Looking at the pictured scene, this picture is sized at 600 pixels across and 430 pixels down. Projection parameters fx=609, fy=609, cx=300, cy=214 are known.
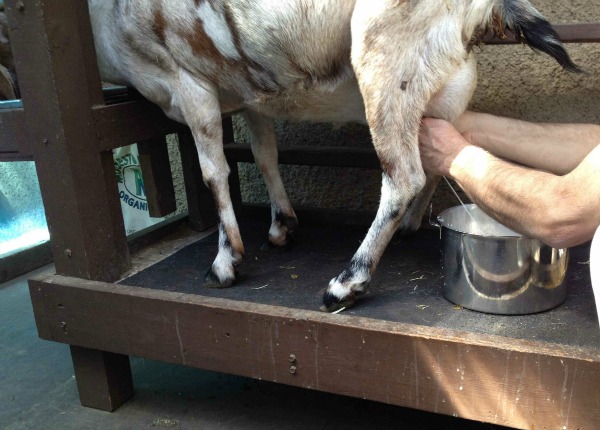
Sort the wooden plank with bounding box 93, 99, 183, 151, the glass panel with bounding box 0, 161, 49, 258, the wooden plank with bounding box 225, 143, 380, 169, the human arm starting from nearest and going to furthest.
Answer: the human arm < the wooden plank with bounding box 93, 99, 183, 151 < the wooden plank with bounding box 225, 143, 380, 169 < the glass panel with bounding box 0, 161, 49, 258

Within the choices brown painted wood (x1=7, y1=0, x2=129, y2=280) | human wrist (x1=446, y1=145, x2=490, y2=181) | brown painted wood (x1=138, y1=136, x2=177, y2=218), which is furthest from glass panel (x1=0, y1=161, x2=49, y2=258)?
human wrist (x1=446, y1=145, x2=490, y2=181)

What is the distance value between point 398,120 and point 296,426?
1230 millimetres

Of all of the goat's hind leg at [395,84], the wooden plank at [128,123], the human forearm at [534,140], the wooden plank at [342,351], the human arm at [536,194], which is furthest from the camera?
the wooden plank at [128,123]

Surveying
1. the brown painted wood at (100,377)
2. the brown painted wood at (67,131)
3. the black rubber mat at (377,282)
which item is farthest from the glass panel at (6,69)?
the brown painted wood at (100,377)

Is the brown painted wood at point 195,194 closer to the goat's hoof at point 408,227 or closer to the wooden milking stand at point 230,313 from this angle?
the wooden milking stand at point 230,313

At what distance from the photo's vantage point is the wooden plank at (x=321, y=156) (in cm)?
300

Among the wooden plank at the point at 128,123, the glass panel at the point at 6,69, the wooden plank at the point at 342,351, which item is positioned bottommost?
the wooden plank at the point at 342,351

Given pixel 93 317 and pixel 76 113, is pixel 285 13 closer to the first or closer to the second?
pixel 76 113

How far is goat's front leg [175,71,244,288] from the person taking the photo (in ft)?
8.12

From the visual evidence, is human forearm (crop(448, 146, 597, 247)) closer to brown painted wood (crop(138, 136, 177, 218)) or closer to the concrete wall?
the concrete wall

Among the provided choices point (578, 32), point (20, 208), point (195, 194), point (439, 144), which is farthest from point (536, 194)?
Answer: point (20, 208)

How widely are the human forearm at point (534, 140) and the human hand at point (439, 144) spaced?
354 mm

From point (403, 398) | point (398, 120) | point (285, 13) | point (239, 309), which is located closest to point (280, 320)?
point (239, 309)

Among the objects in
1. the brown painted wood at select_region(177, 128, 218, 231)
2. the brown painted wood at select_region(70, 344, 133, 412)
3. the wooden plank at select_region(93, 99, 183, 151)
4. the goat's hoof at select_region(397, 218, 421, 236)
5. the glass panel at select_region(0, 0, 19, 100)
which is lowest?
the brown painted wood at select_region(70, 344, 133, 412)
